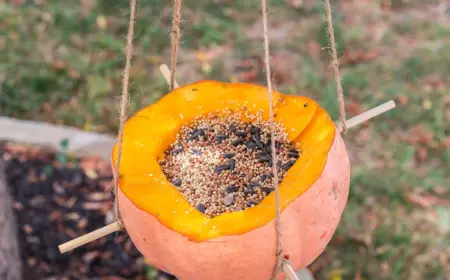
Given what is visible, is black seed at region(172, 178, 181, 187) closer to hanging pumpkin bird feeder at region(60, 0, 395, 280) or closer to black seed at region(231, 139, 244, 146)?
hanging pumpkin bird feeder at region(60, 0, 395, 280)

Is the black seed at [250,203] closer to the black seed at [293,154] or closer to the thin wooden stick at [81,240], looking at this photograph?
the black seed at [293,154]

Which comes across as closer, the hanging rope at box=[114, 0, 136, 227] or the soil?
the hanging rope at box=[114, 0, 136, 227]

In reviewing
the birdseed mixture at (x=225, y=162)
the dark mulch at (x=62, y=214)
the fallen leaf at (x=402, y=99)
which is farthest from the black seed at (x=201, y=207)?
the fallen leaf at (x=402, y=99)

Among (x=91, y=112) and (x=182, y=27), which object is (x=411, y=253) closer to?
(x=91, y=112)

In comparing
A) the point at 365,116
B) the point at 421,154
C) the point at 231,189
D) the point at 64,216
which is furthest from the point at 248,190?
the point at 421,154

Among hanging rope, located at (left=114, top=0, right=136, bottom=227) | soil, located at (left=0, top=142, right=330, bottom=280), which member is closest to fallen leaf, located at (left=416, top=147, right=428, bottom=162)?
soil, located at (left=0, top=142, right=330, bottom=280)

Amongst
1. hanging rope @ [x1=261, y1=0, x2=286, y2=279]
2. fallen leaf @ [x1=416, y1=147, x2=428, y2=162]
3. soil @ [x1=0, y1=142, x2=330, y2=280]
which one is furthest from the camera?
fallen leaf @ [x1=416, y1=147, x2=428, y2=162]
